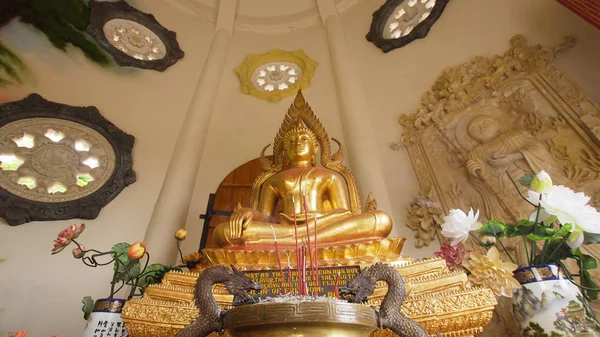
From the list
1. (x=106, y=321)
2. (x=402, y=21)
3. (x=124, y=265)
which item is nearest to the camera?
(x=106, y=321)

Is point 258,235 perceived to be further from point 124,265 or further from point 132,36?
point 132,36

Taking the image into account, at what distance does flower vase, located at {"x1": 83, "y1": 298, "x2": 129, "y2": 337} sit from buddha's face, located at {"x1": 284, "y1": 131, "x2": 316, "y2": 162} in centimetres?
191

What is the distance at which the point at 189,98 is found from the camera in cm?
457

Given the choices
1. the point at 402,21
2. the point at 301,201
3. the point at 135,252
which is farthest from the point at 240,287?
the point at 402,21

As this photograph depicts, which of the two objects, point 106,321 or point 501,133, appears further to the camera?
point 501,133

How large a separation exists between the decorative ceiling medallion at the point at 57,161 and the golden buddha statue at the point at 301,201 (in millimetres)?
1661

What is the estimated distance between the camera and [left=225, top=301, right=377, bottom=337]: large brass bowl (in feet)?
2.23

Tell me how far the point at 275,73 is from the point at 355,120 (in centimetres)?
194

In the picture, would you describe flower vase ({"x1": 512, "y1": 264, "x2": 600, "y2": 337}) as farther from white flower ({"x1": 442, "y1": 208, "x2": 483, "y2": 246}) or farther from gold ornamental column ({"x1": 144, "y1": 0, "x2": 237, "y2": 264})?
gold ornamental column ({"x1": 144, "y1": 0, "x2": 237, "y2": 264})

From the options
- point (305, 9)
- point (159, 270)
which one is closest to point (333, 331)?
point (159, 270)

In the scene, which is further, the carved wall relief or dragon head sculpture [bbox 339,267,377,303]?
the carved wall relief

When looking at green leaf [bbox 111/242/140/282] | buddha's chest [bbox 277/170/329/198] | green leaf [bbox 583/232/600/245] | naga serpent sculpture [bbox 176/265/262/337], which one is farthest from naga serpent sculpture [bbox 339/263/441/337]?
buddha's chest [bbox 277/170/329/198]

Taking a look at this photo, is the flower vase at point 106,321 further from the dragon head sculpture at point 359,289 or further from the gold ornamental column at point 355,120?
the gold ornamental column at point 355,120

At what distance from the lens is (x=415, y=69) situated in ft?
13.5
